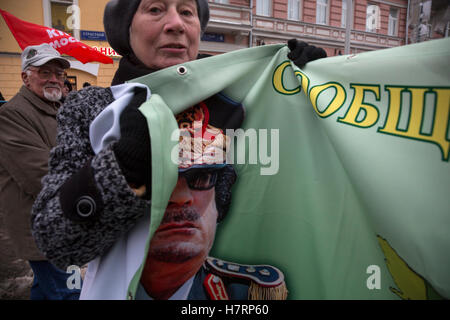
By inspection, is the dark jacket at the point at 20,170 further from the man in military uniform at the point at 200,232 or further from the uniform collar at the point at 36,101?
the man in military uniform at the point at 200,232

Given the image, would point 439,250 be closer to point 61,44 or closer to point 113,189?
point 113,189

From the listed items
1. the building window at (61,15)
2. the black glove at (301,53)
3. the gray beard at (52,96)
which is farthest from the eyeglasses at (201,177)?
the building window at (61,15)

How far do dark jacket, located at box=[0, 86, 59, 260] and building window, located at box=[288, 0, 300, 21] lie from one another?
13.2 metres

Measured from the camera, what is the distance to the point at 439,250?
2.52ft

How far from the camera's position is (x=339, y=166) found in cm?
104

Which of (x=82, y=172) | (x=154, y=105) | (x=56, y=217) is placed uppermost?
(x=154, y=105)

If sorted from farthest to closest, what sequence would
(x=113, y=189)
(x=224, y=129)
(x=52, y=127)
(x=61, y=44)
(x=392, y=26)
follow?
(x=392, y=26)
(x=61, y=44)
(x=52, y=127)
(x=224, y=129)
(x=113, y=189)

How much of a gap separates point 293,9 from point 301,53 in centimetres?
1365

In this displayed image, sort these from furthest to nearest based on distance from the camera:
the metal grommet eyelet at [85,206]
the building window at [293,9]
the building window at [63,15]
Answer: the building window at [293,9], the building window at [63,15], the metal grommet eyelet at [85,206]

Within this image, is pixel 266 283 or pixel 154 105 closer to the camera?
pixel 154 105

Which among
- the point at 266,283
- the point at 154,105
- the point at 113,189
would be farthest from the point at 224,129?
the point at 266,283

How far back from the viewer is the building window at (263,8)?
1259 centimetres

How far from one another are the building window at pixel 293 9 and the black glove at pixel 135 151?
13983mm

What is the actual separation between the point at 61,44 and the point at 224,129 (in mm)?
3890
